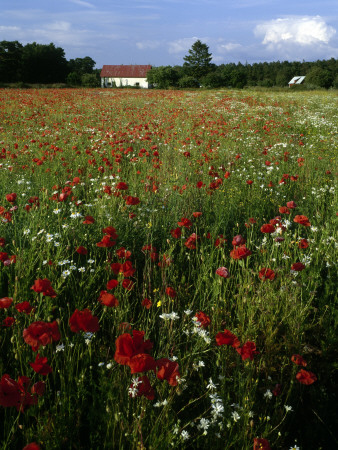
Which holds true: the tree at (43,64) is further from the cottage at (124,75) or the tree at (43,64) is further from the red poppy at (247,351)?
the red poppy at (247,351)

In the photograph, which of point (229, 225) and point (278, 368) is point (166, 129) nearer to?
point (229, 225)

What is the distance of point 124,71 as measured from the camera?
7300cm

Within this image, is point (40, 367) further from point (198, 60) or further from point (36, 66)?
point (198, 60)

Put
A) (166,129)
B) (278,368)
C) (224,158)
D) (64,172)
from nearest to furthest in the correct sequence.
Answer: (278,368)
(64,172)
(224,158)
(166,129)

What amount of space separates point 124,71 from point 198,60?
1535cm

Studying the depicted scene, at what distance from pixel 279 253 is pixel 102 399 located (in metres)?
2.01

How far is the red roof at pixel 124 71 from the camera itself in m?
72.4

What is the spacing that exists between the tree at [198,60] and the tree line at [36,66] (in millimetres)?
24392

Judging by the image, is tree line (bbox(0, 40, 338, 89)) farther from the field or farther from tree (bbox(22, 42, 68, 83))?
the field

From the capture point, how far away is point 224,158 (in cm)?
703

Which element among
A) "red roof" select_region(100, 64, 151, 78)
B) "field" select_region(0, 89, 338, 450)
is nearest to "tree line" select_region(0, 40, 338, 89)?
"red roof" select_region(100, 64, 151, 78)

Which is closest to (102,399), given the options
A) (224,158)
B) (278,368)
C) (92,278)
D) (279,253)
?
(92,278)

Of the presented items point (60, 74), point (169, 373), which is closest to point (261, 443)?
point (169, 373)

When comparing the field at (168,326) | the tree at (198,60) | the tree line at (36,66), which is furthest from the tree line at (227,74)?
the field at (168,326)
